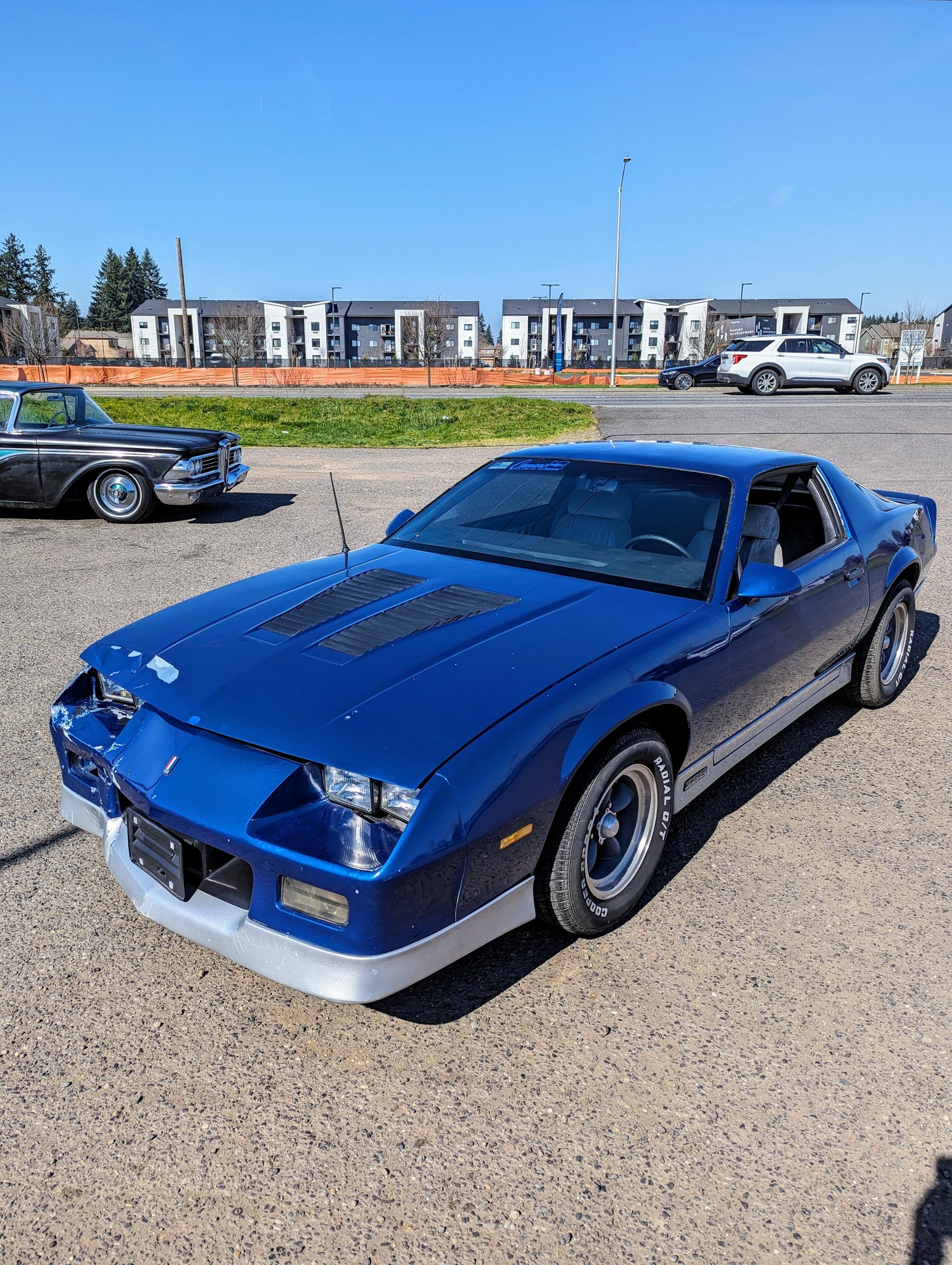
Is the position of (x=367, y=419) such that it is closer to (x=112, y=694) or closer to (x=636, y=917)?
(x=112, y=694)

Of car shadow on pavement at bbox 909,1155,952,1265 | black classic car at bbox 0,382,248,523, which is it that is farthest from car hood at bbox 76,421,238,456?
car shadow on pavement at bbox 909,1155,952,1265

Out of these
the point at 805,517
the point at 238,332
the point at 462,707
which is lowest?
the point at 462,707

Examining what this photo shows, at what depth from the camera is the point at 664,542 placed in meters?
3.63

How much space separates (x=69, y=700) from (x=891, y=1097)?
2.75 metres

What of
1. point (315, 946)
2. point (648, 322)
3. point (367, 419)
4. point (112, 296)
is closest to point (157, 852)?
point (315, 946)

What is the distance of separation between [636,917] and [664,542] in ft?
4.73

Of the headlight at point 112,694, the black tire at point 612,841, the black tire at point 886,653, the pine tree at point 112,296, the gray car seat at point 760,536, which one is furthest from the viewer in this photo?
the pine tree at point 112,296

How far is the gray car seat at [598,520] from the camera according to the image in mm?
3740

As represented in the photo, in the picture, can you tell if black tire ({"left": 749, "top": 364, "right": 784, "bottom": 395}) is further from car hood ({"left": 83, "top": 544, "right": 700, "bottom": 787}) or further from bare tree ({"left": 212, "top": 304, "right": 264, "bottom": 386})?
car hood ({"left": 83, "top": 544, "right": 700, "bottom": 787})

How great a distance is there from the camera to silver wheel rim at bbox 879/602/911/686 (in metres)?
4.88

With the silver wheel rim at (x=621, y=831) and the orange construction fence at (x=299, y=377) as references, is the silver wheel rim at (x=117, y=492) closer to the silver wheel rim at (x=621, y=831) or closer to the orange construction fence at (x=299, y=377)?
the silver wheel rim at (x=621, y=831)

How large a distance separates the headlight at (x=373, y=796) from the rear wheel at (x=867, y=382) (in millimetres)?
27802

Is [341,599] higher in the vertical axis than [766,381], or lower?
lower

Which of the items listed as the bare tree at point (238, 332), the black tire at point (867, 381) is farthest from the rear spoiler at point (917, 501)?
the bare tree at point (238, 332)
